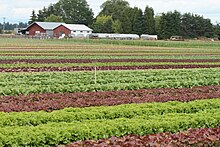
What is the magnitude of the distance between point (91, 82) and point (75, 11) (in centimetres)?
14345

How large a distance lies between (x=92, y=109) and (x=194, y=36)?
113 metres

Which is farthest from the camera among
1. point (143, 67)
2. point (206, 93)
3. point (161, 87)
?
point (143, 67)

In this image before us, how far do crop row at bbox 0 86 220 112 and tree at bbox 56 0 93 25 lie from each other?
5340 inches

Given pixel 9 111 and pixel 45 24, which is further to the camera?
pixel 45 24

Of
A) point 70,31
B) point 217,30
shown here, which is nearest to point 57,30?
point 70,31

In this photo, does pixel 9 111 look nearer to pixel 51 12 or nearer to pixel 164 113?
pixel 164 113

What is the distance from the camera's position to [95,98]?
52.6 ft

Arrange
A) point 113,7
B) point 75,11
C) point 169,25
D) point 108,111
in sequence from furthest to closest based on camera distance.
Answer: point 75,11
point 113,7
point 169,25
point 108,111

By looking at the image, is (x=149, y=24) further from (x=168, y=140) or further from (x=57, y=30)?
(x=168, y=140)

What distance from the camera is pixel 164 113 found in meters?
13.1

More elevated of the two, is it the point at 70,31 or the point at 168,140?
the point at 168,140

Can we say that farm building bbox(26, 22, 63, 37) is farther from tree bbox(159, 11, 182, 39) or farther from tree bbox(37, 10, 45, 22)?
tree bbox(159, 11, 182, 39)

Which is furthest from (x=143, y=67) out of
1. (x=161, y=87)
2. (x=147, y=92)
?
(x=147, y=92)

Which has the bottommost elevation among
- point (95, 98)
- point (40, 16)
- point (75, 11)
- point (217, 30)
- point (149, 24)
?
point (95, 98)
